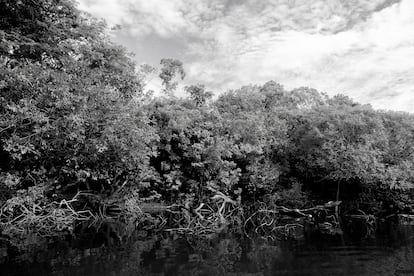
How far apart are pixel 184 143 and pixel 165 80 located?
6829 millimetres

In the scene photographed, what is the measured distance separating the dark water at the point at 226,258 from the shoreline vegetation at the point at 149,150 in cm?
313

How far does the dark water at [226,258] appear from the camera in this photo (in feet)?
29.2

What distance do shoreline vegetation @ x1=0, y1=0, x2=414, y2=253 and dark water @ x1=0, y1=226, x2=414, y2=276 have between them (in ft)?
10.3

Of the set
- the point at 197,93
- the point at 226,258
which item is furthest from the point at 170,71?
the point at 226,258

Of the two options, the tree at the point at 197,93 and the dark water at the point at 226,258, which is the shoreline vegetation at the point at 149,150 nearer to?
the tree at the point at 197,93

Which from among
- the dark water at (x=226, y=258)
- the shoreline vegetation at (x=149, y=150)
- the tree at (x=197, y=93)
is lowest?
the dark water at (x=226, y=258)

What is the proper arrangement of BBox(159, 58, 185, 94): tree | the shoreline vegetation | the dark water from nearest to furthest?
the dark water < the shoreline vegetation < BBox(159, 58, 185, 94): tree

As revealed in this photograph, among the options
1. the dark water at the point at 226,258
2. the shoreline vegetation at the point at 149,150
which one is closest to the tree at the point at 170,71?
the shoreline vegetation at the point at 149,150

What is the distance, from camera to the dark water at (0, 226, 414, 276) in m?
8.90

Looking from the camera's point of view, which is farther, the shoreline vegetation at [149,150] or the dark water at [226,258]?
the shoreline vegetation at [149,150]

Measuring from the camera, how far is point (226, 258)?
34.8 feet

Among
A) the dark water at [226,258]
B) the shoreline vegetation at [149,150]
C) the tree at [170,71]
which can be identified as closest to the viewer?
the dark water at [226,258]

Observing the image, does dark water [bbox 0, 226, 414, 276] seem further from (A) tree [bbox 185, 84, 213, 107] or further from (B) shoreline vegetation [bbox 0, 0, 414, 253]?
(A) tree [bbox 185, 84, 213, 107]

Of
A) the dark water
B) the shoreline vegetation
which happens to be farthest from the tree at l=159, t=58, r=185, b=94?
the dark water
